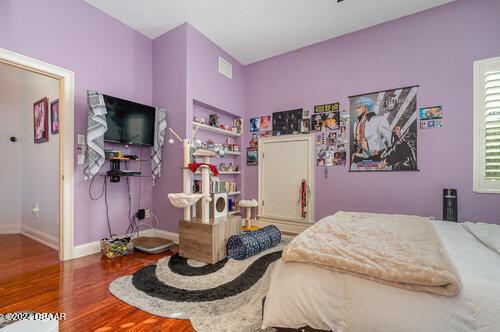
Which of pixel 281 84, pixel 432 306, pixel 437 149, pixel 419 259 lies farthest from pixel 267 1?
pixel 432 306

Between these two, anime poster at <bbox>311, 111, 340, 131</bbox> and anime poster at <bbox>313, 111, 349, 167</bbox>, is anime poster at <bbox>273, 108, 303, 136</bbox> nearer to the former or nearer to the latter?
anime poster at <bbox>311, 111, 340, 131</bbox>

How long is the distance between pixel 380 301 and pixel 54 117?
153 inches

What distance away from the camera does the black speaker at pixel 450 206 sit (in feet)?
8.21

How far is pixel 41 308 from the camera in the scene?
61.9 inches

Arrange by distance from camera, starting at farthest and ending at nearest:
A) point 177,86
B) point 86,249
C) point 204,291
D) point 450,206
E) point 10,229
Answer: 1. point 10,229
2. point 177,86
3. point 86,249
4. point 450,206
5. point 204,291

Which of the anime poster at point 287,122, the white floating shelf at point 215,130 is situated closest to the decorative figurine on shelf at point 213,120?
the white floating shelf at point 215,130

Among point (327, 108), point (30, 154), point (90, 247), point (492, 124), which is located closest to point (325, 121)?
point (327, 108)

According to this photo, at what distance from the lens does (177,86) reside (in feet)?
10.3

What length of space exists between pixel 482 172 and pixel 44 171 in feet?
18.2

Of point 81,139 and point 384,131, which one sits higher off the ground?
point 384,131

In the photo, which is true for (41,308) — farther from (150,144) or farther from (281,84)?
(281,84)

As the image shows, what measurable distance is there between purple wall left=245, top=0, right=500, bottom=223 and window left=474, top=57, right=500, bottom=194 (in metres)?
0.07

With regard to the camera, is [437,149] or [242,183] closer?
[437,149]

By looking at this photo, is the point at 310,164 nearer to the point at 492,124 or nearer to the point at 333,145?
the point at 333,145
